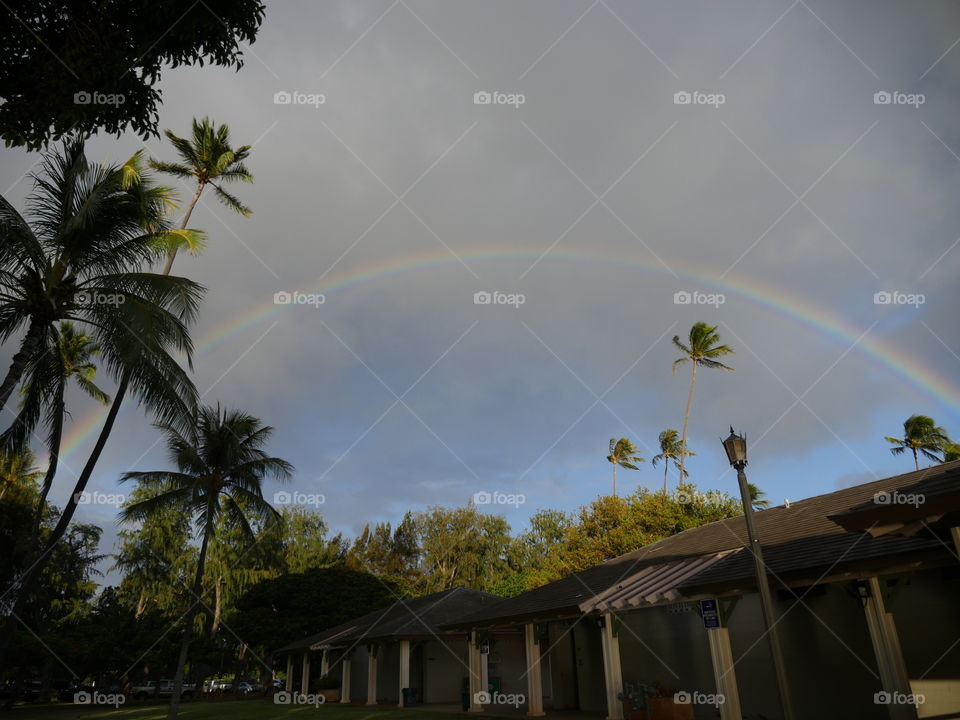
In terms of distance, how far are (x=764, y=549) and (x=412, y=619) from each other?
18.1m

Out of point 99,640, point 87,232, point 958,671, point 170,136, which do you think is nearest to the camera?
point 958,671

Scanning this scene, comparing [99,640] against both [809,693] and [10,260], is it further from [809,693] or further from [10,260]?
[809,693]

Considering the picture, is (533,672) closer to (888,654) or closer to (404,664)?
(404,664)

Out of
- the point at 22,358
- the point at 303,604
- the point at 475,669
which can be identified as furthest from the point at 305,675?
the point at 22,358

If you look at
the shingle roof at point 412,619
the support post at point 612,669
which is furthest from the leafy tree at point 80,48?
the shingle roof at point 412,619

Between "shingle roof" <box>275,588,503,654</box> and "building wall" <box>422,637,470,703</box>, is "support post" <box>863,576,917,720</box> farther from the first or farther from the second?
"building wall" <box>422,637,470,703</box>

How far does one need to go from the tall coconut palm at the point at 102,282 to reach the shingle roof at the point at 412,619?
47.5ft

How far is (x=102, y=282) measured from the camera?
1256 cm

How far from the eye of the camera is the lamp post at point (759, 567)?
7592 mm

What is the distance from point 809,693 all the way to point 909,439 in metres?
48.9

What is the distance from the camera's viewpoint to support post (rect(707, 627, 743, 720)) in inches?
430

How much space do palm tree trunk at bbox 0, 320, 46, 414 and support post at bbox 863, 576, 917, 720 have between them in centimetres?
1500

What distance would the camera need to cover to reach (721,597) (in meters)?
11.4

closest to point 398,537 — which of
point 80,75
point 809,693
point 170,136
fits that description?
point 170,136
